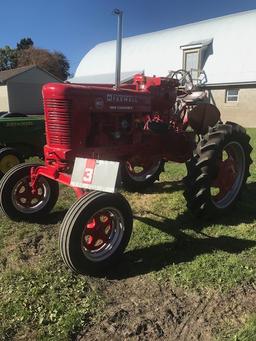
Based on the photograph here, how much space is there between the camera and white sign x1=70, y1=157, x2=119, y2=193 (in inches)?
151

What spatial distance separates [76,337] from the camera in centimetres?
298

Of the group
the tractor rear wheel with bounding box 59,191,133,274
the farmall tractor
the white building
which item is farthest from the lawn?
the white building

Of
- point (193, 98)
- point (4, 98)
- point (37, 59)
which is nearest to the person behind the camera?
point (193, 98)

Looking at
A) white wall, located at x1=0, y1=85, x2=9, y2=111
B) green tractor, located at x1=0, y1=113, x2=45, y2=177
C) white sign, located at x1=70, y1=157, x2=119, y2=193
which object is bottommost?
white wall, located at x1=0, y1=85, x2=9, y2=111

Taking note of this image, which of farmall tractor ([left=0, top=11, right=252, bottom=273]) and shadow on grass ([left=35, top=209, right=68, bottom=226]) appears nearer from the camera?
farmall tractor ([left=0, top=11, right=252, bottom=273])

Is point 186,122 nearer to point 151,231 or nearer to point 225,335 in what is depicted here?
point 151,231

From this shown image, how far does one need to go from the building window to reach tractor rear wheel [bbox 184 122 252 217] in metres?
17.7

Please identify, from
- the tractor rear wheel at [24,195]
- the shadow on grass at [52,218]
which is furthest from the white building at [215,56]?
the tractor rear wheel at [24,195]

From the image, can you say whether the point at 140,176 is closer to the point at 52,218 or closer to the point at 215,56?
the point at 52,218

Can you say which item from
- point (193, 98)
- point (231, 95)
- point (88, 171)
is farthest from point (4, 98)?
point (88, 171)

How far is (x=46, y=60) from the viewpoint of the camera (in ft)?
165

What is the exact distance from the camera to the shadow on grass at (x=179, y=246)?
405 centimetres

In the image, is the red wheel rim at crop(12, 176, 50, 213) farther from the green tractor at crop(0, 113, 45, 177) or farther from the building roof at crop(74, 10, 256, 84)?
the building roof at crop(74, 10, 256, 84)

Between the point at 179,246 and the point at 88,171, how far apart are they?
134 centimetres
